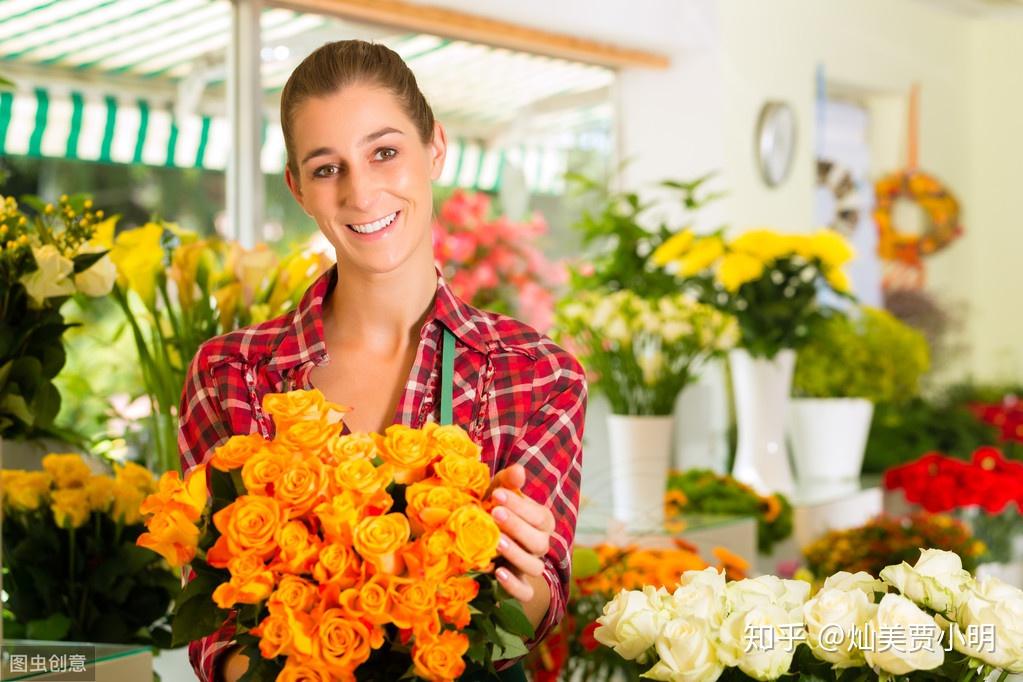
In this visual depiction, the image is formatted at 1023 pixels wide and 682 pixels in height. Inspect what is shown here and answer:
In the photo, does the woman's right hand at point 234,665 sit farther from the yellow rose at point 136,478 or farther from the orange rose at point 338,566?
the yellow rose at point 136,478

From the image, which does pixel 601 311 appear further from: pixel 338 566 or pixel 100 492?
pixel 338 566

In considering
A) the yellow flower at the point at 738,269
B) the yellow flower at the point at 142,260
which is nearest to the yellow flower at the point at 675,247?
the yellow flower at the point at 738,269

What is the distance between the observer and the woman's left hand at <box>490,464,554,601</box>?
4.14ft

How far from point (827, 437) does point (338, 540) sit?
326cm

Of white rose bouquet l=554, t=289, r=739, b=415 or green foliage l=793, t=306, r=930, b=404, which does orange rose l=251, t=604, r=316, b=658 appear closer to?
white rose bouquet l=554, t=289, r=739, b=415

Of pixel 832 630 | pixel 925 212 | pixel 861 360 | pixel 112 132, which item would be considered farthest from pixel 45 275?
pixel 925 212

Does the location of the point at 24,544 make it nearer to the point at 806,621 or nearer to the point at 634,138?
the point at 806,621

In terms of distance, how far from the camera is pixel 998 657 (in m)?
1.25

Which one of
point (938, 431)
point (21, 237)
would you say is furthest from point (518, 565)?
point (938, 431)

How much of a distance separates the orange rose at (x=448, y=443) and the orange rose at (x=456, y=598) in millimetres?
113

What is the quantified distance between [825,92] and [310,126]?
436cm

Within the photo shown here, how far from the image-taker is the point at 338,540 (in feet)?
3.77

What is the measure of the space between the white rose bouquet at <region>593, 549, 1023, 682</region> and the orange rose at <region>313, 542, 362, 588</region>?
32 centimetres

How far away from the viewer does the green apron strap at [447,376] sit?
1512mm
